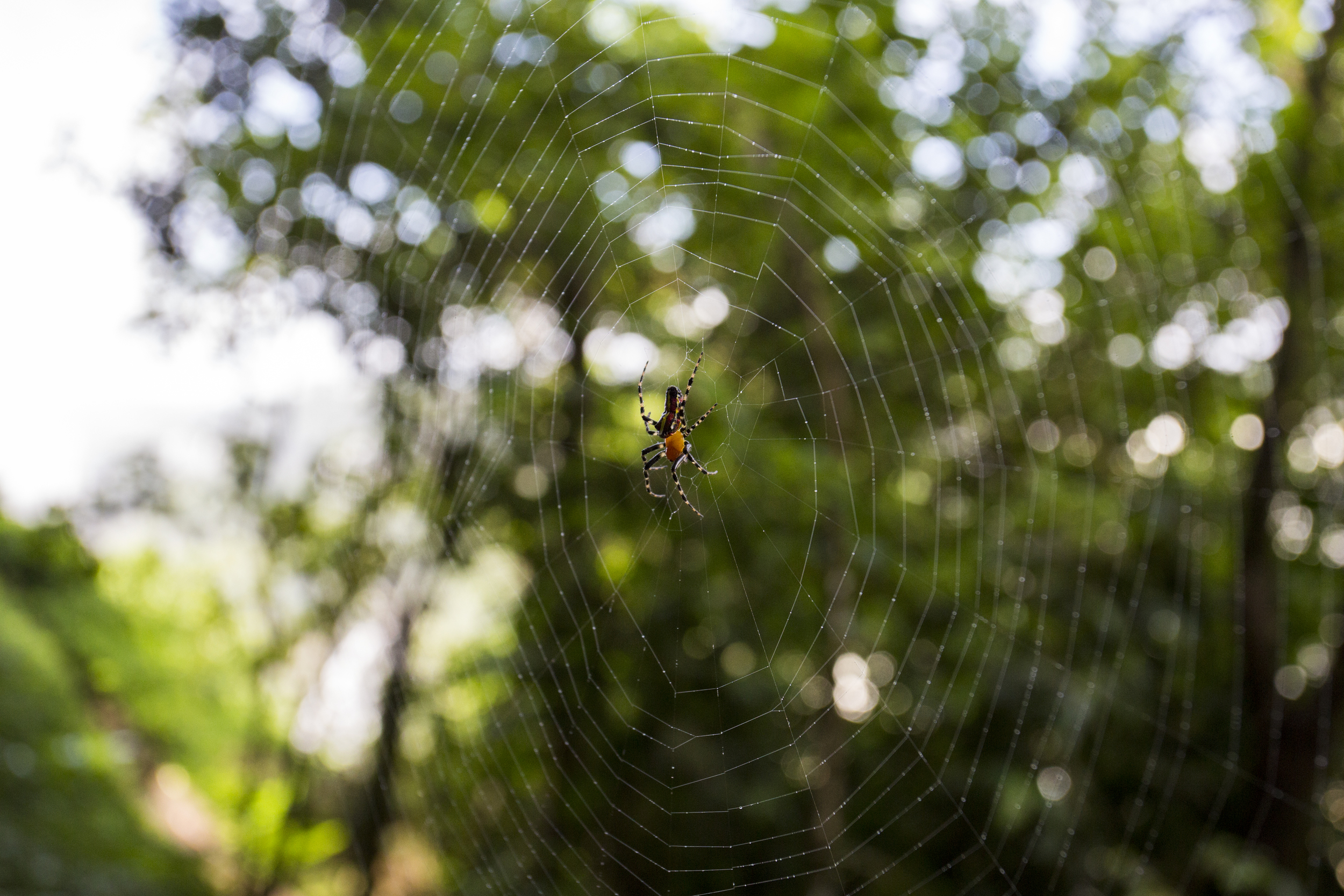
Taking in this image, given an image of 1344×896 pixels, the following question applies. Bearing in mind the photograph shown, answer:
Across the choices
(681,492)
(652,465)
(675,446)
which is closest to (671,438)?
(675,446)

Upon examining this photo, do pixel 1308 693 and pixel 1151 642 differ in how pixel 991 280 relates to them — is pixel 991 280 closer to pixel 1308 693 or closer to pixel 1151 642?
pixel 1151 642

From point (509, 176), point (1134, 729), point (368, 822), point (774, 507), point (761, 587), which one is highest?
point (509, 176)

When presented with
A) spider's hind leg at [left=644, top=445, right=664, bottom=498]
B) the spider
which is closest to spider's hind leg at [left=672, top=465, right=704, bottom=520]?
the spider

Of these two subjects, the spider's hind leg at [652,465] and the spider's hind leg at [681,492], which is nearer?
the spider's hind leg at [681,492]

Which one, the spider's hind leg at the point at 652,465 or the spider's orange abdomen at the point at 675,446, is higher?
the spider's orange abdomen at the point at 675,446

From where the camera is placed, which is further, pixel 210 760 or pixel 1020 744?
pixel 210 760

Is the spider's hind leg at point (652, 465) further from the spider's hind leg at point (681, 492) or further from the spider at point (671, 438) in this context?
the spider's hind leg at point (681, 492)

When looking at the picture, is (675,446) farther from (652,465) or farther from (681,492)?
(681,492)

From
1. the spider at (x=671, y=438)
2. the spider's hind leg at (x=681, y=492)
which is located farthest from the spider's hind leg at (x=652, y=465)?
the spider's hind leg at (x=681, y=492)

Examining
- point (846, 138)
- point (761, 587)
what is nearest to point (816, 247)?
point (846, 138)
